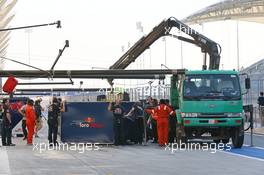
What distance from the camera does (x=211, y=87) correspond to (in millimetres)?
20234

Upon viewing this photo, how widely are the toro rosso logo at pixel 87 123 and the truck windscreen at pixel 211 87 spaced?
3.27m

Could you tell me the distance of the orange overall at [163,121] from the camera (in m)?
20.9

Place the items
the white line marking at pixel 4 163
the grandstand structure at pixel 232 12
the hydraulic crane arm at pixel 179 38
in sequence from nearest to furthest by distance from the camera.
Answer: the white line marking at pixel 4 163
the hydraulic crane arm at pixel 179 38
the grandstand structure at pixel 232 12

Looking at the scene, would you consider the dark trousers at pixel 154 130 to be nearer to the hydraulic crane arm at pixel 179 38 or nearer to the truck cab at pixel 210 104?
the truck cab at pixel 210 104

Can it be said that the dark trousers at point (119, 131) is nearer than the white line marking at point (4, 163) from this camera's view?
No

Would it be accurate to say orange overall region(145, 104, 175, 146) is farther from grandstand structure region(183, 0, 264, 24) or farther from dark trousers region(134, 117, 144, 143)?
grandstand structure region(183, 0, 264, 24)

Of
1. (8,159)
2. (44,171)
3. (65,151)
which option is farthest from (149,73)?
(44,171)

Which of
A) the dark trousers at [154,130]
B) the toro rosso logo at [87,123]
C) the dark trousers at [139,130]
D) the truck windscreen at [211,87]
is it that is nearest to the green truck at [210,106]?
the truck windscreen at [211,87]

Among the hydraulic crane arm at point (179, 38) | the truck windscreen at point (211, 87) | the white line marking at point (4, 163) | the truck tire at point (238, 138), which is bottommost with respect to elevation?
the white line marking at point (4, 163)

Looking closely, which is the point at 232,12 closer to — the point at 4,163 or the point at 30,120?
the point at 30,120

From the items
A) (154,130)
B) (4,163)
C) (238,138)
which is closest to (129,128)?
(154,130)

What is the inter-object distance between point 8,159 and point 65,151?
9.85 feet

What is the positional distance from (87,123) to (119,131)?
46.3 inches

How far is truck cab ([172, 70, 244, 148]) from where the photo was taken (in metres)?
20.0
